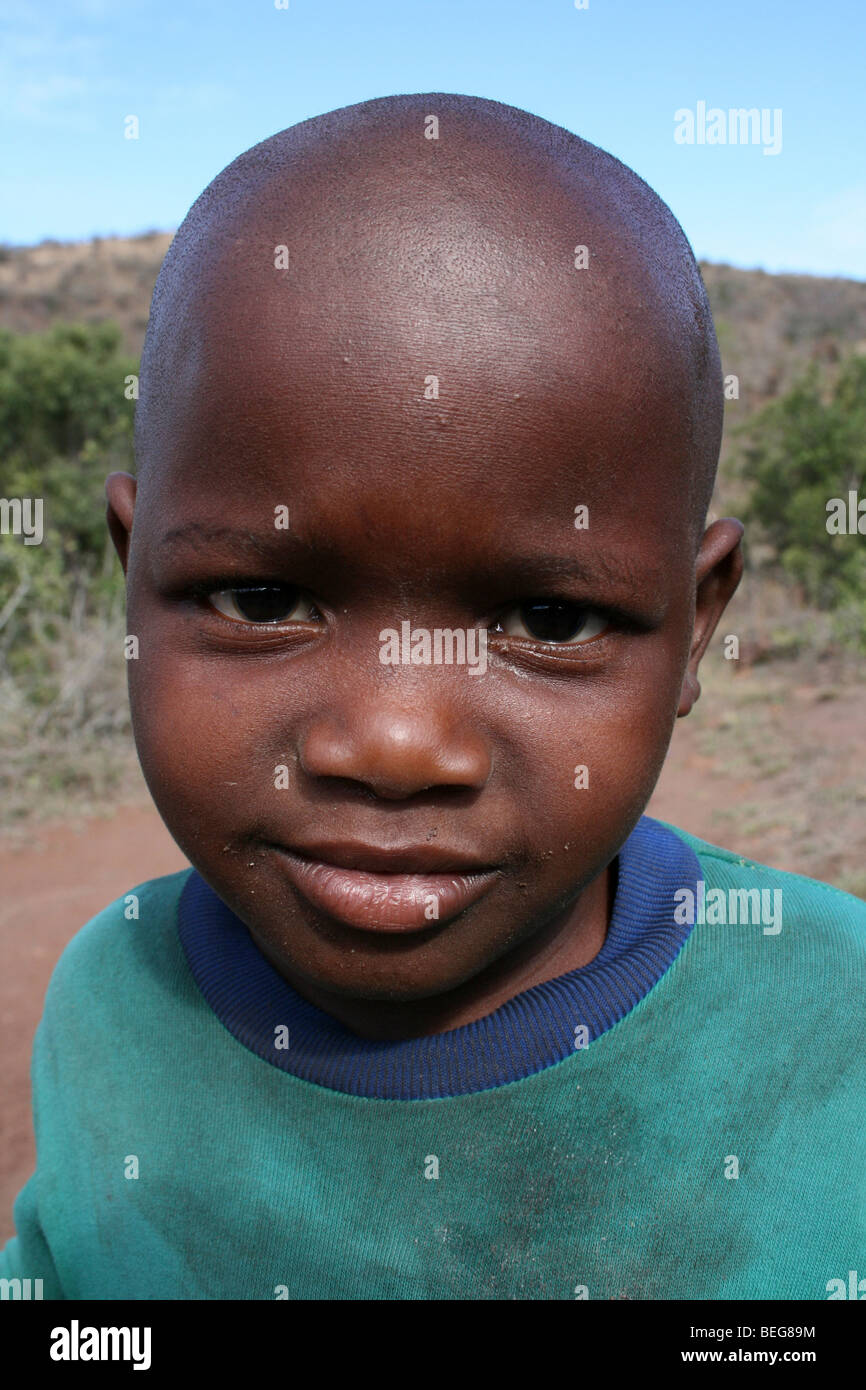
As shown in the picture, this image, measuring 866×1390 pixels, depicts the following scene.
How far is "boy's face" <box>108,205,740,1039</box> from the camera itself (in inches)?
33.4

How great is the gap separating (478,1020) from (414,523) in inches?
24.4

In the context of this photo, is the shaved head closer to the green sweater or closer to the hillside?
the green sweater

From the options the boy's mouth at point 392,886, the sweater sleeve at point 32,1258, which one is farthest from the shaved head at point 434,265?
the sweater sleeve at point 32,1258

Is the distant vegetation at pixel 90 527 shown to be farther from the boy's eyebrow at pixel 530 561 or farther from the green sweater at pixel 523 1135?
the boy's eyebrow at pixel 530 561

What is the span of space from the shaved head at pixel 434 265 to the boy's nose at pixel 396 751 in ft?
0.76

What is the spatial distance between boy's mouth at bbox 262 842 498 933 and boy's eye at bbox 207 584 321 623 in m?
0.21

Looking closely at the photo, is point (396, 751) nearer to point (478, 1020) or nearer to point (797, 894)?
point (478, 1020)

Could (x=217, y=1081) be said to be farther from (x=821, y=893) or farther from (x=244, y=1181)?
(x=821, y=893)

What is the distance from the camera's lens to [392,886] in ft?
3.07

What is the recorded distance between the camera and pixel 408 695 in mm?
868

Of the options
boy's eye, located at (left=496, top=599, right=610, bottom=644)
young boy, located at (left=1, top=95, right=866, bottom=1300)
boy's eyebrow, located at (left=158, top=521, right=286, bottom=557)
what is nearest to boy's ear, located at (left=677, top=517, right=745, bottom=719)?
young boy, located at (left=1, top=95, right=866, bottom=1300)

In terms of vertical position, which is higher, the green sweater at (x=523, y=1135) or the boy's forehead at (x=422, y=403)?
the boy's forehead at (x=422, y=403)

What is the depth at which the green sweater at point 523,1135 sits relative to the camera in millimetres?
1147

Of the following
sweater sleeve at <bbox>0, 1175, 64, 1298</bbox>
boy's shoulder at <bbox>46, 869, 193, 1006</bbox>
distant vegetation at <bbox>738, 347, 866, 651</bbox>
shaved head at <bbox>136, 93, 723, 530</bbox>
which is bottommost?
sweater sleeve at <bbox>0, 1175, 64, 1298</bbox>
